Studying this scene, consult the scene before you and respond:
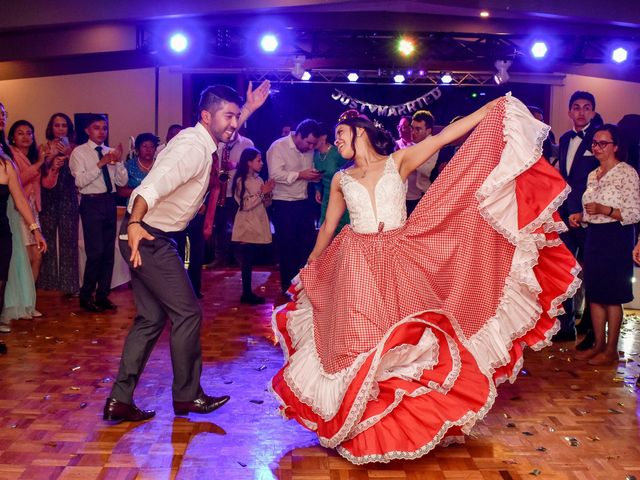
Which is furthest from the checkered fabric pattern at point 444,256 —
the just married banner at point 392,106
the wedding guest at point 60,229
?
the just married banner at point 392,106

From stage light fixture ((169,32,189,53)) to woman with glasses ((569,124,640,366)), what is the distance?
5.75 metres

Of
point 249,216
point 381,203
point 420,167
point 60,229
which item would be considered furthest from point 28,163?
point 381,203

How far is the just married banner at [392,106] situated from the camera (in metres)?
12.5

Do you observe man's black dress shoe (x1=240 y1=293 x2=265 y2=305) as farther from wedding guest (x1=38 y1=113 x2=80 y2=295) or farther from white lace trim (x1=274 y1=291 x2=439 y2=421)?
white lace trim (x1=274 y1=291 x2=439 y2=421)

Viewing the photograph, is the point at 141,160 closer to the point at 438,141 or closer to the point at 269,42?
the point at 269,42

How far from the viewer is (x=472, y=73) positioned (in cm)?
1175

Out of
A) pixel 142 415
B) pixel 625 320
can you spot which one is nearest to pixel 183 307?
pixel 142 415

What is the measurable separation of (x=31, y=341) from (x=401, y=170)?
3106mm

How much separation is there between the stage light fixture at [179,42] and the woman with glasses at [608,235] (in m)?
5.75

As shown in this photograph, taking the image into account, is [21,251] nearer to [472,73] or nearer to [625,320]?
[625,320]

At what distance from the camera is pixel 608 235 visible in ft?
15.8

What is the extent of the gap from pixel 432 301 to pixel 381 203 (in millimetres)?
558

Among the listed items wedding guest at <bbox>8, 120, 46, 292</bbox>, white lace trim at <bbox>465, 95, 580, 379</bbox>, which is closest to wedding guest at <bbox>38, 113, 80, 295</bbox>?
→ wedding guest at <bbox>8, 120, 46, 292</bbox>

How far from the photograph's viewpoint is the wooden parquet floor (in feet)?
10.1
